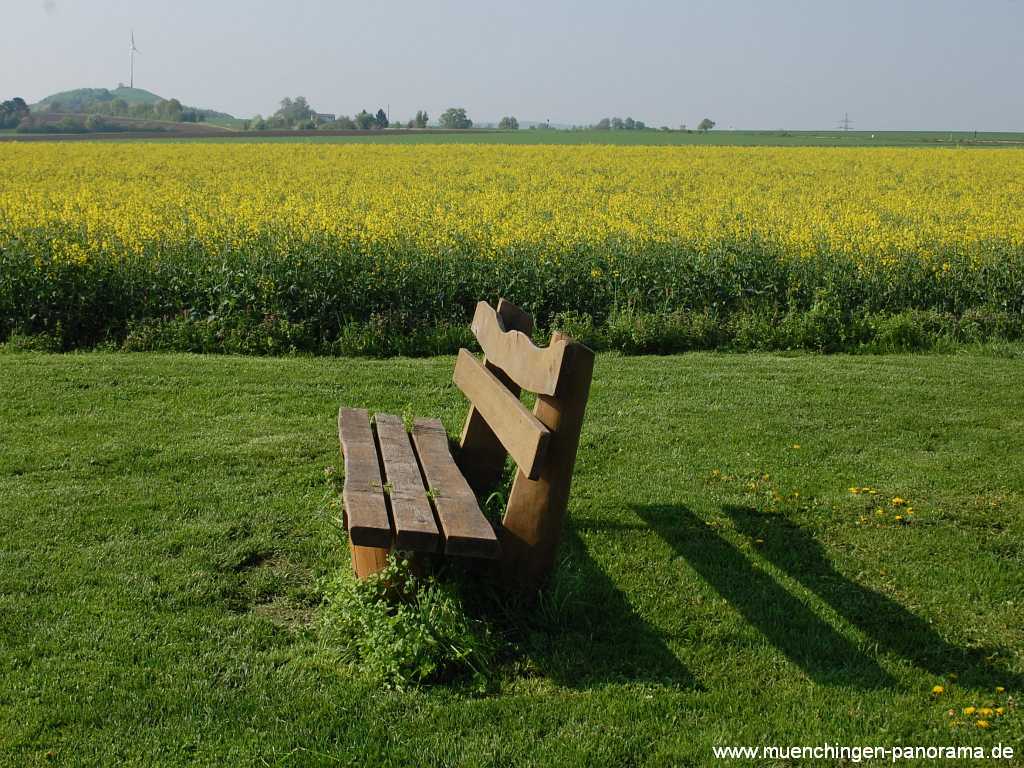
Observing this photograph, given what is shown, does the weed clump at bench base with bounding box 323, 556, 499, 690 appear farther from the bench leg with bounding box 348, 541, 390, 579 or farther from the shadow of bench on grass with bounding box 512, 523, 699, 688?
the shadow of bench on grass with bounding box 512, 523, 699, 688

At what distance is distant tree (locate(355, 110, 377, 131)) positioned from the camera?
238 ft

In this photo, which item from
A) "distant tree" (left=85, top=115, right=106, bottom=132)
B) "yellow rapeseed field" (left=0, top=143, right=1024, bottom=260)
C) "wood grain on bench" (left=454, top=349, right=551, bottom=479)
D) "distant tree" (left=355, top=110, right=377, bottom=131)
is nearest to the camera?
"wood grain on bench" (left=454, top=349, right=551, bottom=479)

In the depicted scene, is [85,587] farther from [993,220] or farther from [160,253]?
[993,220]

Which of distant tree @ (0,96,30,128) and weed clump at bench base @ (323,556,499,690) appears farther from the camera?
distant tree @ (0,96,30,128)

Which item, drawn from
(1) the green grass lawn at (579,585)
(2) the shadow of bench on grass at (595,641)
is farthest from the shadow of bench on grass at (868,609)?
(2) the shadow of bench on grass at (595,641)

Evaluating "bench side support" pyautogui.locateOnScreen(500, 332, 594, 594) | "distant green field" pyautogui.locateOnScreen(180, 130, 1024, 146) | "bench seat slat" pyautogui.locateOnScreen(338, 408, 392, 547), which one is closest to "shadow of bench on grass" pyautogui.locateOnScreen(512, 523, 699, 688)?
"bench side support" pyautogui.locateOnScreen(500, 332, 594, 594)

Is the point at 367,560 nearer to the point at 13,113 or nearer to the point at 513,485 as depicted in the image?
the point at 513,485

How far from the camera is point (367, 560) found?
3758 millimetres

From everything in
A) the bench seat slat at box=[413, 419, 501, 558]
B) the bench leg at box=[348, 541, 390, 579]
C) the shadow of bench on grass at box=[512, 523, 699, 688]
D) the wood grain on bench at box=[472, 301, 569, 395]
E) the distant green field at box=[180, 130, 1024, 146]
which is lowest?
the shadow of bench on grass at box=[512, 523, 699, 688]

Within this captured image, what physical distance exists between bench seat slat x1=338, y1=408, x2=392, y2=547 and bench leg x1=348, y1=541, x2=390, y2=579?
0.52 ft

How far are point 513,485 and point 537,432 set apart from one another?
37cm

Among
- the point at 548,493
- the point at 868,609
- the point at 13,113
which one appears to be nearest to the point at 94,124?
the point at 13,113

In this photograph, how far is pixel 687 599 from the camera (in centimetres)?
404

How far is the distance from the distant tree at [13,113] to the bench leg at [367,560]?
200ft
